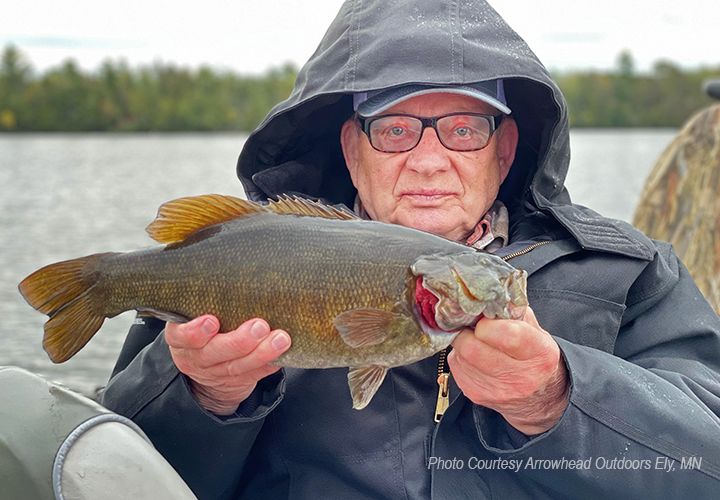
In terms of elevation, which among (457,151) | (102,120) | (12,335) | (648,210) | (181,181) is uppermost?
(457,151)

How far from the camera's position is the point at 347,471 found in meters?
3.25

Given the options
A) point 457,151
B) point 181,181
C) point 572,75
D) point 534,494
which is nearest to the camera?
point 534,494

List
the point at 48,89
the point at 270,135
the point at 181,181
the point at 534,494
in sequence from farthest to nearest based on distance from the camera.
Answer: the point at 48,89 → the point at 181,181 → the point at 270,135 → the point at 534,494

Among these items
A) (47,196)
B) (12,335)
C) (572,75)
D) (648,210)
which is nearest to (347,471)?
(648,210)

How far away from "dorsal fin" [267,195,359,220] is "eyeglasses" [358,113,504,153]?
0.80 m

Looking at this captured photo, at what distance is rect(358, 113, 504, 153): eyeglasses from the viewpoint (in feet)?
11.8

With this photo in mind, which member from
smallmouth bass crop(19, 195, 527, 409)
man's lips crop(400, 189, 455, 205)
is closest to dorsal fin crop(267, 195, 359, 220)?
smallmouth bass crop(19, 195, 527, 409)

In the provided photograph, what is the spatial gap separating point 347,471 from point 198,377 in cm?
81

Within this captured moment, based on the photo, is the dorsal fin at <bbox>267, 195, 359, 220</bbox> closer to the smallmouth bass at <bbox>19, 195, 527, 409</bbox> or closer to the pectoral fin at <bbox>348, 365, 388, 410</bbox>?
the smallmouth bass at <bbox>19, 195, 527, 409</bbox>

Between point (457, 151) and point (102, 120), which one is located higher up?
point (457, 151)

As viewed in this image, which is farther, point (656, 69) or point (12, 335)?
point (656, 69)

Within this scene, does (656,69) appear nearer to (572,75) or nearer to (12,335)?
(572,75)

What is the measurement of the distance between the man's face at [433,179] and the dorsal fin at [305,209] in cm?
70

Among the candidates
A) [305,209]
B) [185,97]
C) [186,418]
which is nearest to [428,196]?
[305,209]
